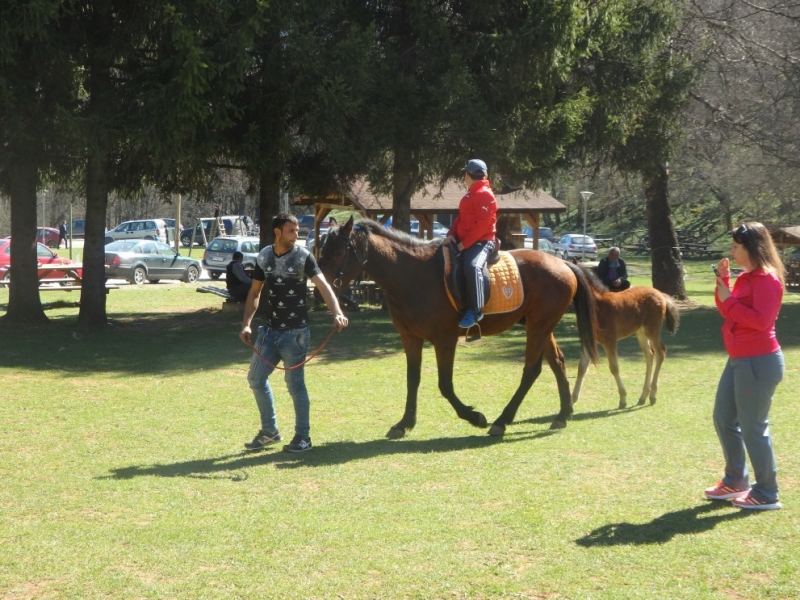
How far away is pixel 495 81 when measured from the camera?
19016 mm

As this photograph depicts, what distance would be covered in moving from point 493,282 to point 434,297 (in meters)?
0.64

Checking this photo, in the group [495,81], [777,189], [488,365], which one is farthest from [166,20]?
[777,189]

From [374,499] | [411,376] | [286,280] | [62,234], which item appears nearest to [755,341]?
[374,499]

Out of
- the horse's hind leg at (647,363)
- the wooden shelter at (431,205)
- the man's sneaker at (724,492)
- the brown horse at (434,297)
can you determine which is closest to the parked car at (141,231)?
the wooden shelter at (431,205)

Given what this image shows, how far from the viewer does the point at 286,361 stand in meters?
8.18

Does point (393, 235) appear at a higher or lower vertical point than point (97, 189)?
lower

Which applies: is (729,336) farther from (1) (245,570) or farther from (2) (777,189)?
(2) (777,189)

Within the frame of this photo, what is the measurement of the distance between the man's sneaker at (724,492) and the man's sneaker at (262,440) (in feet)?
12.9

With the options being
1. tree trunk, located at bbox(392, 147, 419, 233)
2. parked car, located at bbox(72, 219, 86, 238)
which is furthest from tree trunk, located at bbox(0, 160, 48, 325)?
parked car, located at bbox(72, 219, 86, 238)

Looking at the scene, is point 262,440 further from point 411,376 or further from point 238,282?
point 238,282

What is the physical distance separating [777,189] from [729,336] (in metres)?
20.8

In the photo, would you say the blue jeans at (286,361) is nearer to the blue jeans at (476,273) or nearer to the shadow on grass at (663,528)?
the blue jeans at (476,273)

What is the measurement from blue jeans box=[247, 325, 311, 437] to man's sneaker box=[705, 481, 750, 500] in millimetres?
3563

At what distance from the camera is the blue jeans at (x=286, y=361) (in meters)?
8.11
